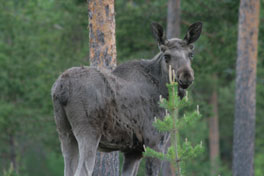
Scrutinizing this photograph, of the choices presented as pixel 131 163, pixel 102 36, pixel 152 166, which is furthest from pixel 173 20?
pixel 152 166

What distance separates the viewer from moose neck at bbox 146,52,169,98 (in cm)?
734

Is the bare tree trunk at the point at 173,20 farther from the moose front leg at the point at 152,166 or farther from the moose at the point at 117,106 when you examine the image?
the moose front leg at the point at 152,166

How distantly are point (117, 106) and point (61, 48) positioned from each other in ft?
51.8

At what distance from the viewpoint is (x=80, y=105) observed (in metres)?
6.14

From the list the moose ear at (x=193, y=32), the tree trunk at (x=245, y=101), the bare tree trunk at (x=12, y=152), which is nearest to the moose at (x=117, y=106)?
the moose ear at (x=193, y=32)

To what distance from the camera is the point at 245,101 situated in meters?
12.6

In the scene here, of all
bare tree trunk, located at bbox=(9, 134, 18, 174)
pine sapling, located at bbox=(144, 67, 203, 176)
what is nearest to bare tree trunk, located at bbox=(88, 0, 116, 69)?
pine sapling, located at bbox=(144, 67, 203, 176)

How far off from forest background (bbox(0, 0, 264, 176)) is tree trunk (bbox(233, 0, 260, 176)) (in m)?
2.42

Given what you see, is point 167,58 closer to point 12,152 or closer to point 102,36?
point 102,36

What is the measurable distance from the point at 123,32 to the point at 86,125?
40.4 feet

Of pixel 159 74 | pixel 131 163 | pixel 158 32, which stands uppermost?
pixel 158 32

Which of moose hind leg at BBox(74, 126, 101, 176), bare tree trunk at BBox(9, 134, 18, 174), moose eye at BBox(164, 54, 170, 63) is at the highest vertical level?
moose eye at BBox(164, 54, 170, 63)

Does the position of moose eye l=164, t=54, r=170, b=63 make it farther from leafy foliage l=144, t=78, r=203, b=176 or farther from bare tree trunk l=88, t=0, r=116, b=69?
bare tree trunk l=88, t=0, r=116, b=69

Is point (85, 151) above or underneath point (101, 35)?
underneath
